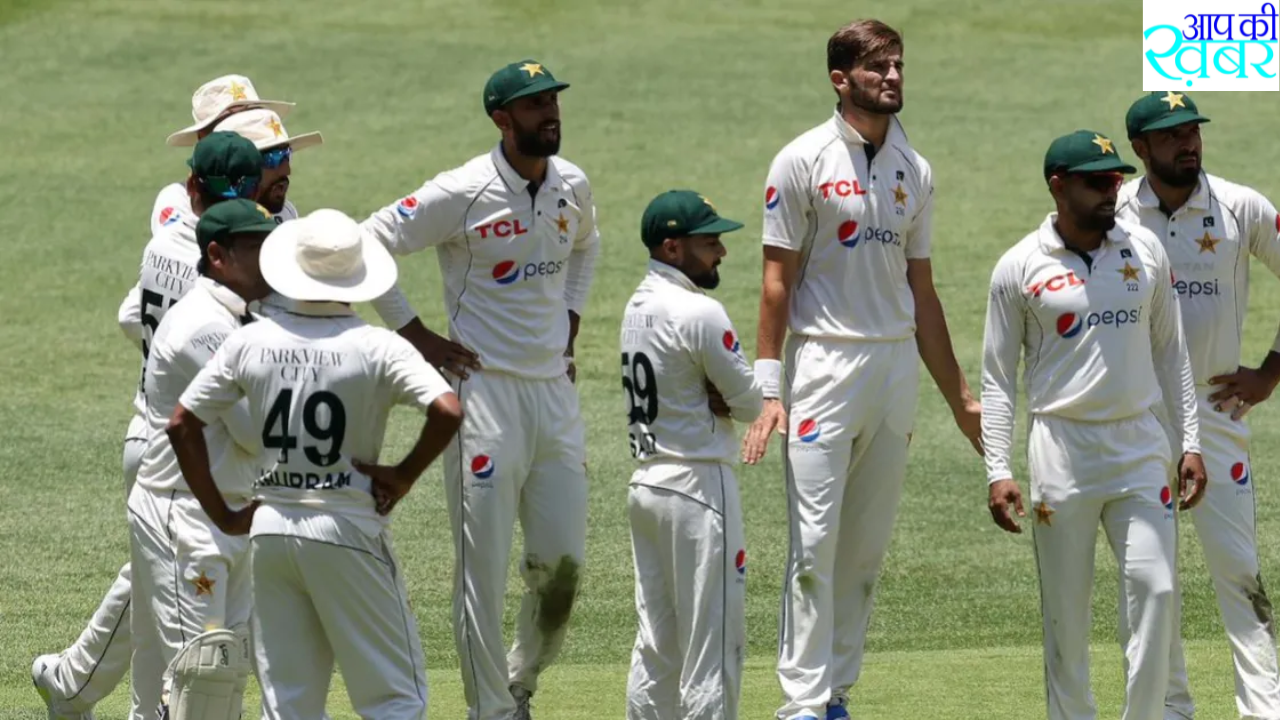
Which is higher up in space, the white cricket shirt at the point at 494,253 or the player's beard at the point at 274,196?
the player's beard at the point at 274,196

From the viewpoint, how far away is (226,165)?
23.4ft

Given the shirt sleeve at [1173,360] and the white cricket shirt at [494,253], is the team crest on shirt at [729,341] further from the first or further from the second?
the shirt sleeve at [1173,360]

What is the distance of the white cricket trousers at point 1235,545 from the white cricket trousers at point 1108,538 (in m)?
0.84

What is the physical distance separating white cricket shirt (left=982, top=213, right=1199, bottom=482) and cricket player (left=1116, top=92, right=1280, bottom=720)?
68 centimetres

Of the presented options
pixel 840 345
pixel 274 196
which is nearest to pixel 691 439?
pixel 840 345

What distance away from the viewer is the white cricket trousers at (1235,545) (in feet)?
26.3

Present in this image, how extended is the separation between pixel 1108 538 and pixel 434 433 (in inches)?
95.9

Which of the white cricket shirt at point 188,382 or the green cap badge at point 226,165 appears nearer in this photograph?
the white cricket shirt at point 188,382

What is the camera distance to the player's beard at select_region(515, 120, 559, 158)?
765 cm

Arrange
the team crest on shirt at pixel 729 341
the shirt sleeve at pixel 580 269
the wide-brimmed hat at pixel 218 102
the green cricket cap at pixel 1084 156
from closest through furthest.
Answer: the green cricket cap at pixel 1084 156 → the team crest on shirt at pixel 729 341 → the shirt sleeve at pixel 580 269 → the wide-brimmed hat at pixel 218 102

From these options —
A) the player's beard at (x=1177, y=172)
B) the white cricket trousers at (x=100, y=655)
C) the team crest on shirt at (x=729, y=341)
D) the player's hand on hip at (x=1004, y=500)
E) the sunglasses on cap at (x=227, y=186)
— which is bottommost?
the white cricket trousers at (x=100, y=655)

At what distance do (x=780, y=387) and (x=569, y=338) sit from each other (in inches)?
32.5

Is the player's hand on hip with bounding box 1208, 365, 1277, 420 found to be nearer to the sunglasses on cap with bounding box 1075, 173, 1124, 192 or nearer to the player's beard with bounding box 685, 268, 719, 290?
the sunglasses on cap with bounding box 1075, 173, 1124, 192

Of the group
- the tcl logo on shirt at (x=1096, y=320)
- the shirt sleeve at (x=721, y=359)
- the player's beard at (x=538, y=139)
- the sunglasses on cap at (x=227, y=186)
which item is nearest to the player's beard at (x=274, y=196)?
the sunglasses on cap at (x=227, y=186)
